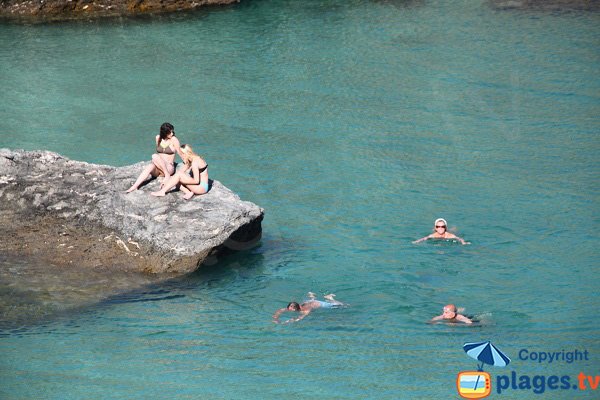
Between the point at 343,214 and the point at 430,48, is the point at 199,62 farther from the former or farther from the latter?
the point at 343,214

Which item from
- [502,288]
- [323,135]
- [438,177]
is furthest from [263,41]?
[502,288]

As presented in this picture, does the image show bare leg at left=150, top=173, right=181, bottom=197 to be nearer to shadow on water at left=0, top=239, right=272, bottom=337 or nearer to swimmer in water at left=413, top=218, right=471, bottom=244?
shadow on water at left=0, top=239, right=272, bottom=337

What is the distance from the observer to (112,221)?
54.4ft

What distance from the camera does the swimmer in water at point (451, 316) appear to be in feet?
47.5

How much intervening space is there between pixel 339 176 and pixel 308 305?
229 inches

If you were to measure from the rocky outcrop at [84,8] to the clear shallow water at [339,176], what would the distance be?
2.84 ft

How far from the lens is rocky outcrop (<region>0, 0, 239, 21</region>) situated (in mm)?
31172

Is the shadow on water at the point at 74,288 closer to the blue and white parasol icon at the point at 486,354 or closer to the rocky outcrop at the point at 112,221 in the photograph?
the rocky outcrop at the point at 112,221

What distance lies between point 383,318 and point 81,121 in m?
11.4

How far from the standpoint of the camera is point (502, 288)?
15.8m

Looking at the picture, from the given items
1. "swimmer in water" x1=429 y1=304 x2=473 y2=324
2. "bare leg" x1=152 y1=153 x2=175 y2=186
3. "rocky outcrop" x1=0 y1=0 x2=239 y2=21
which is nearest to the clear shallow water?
"swimmer in water" x1=429 y1=304 x2=473 y2=324

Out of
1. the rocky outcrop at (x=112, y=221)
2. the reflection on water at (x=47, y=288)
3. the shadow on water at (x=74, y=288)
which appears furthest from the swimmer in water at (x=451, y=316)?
the reflection on water at (x=47, y=288)

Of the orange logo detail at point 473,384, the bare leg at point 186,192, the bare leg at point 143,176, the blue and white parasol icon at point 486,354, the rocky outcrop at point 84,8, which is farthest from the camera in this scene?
the rocky outcrop at point 84,8

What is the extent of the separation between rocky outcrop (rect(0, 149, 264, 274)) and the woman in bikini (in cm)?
22
